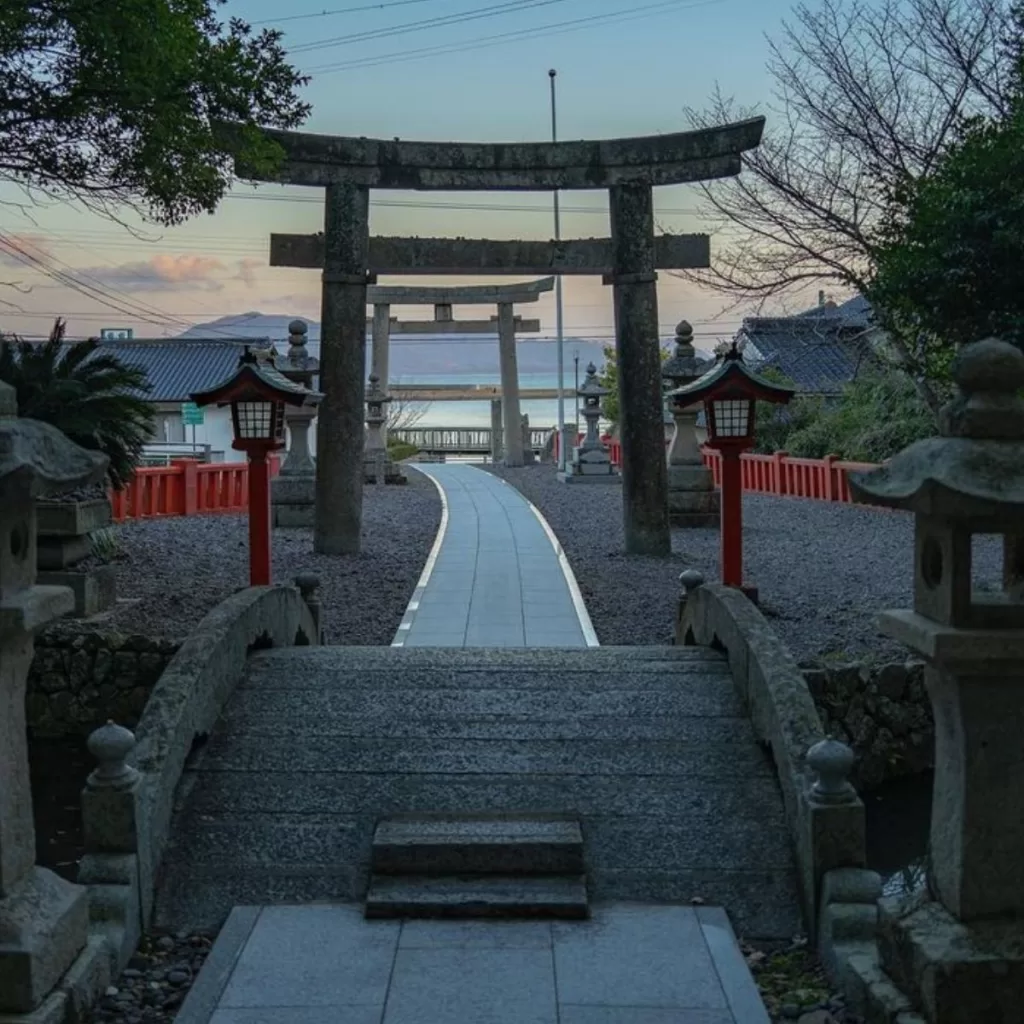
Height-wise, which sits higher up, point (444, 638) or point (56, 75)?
point (56, 75)

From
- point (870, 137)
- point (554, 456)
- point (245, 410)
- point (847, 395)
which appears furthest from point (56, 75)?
point (554, 456)

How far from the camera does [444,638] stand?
29.8ft

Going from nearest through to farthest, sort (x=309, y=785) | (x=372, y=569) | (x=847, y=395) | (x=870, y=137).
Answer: (x=309, y=785) < (x=372, y=569) < (x=870, y=137) < (x=847, y=395)

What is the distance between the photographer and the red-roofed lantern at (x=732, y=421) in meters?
9.30

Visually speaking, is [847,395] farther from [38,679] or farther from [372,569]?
[38,679]

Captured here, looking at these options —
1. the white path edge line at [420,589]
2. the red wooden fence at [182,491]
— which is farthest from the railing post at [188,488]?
the white path edge line at [420,589]

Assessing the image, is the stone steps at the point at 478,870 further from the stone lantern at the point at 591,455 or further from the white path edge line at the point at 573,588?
the stone lantern at the point at 591,455

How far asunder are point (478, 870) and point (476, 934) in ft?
1.22

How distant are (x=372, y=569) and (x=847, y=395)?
12.3 metres

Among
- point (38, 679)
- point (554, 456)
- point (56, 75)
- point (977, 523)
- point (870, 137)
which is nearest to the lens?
point (977, 523)

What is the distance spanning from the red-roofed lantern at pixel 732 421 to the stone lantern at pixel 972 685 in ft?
19.0

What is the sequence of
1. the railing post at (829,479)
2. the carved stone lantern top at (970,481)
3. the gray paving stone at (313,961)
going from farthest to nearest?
the railing post at (829,479)
the gray paving stone at (313,961)
the carved stone lantern top at (970,481)

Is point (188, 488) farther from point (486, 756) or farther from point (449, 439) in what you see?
point (449, 439)

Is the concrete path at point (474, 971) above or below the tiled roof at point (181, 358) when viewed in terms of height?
below
